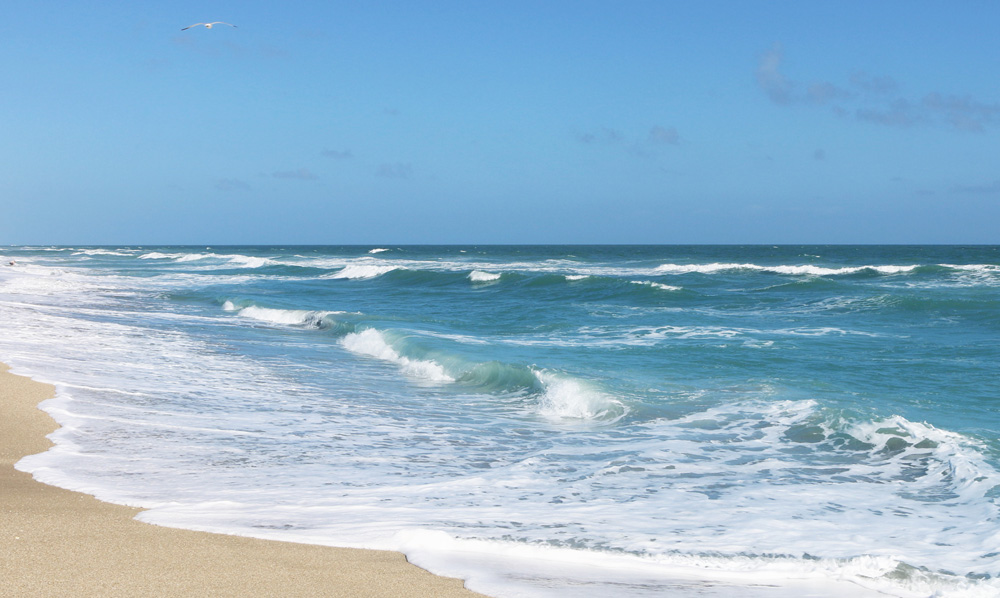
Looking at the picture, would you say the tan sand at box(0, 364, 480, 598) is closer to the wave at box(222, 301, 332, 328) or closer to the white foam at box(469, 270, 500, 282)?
the wave at box(222, 301, 332, 328)

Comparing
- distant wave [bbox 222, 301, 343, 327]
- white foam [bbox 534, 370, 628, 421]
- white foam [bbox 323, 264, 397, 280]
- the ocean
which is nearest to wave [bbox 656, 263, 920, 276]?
white foam [bbox 323, 264, 397, 280]

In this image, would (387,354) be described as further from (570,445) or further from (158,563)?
(158,563)

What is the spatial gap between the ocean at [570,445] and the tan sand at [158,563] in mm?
204

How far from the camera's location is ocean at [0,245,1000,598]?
4344mm

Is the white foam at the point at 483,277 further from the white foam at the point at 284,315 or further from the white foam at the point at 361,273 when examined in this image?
the white foam at the point at 284,315

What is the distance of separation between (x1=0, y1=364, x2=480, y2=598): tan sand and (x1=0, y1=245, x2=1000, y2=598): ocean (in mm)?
204

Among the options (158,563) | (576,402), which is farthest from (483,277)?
(158,563)

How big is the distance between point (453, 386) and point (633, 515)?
552 centimetres

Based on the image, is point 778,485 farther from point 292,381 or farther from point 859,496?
point 292,381

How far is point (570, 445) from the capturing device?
712 cm

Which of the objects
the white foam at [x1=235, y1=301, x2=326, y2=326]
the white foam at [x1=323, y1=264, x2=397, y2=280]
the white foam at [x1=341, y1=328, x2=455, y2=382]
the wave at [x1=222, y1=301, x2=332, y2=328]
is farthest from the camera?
the white foam at [x1=323, y1=264, x2=397, y2=280]

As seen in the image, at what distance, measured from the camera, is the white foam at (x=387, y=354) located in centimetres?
1123

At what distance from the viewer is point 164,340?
1382 centimetres

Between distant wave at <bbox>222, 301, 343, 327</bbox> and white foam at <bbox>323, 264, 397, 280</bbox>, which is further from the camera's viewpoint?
white foam at <bbox>323, 264, 397, 280</bbox>
